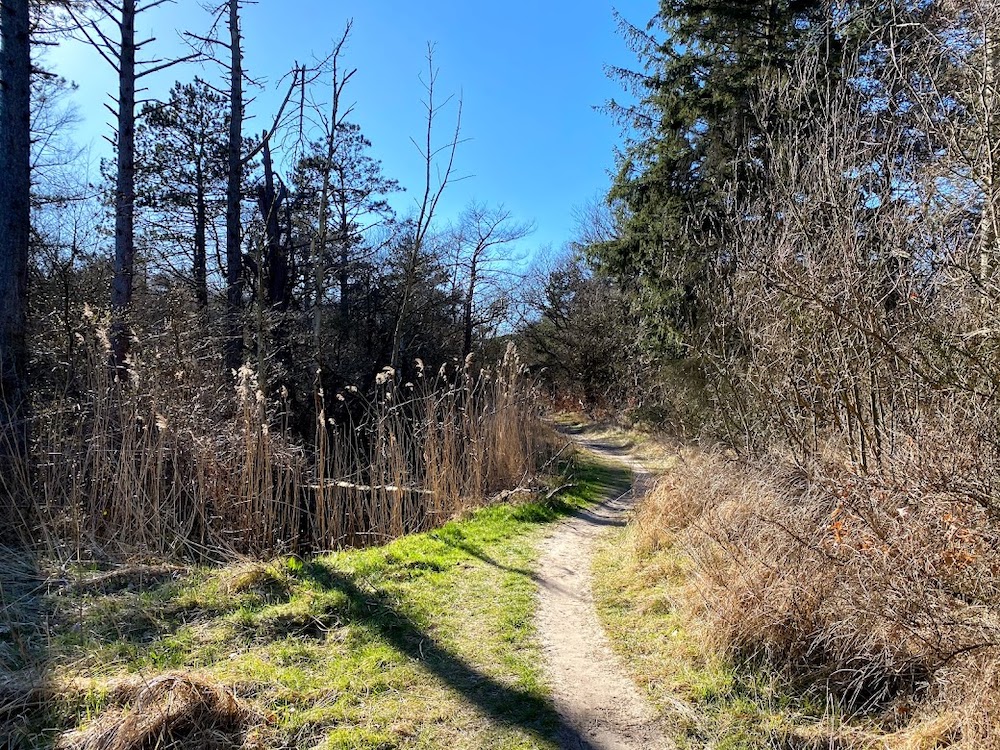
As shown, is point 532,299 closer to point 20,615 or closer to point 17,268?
point 17,268

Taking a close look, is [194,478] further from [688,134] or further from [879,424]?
[688,134]

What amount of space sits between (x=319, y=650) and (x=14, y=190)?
5.38m

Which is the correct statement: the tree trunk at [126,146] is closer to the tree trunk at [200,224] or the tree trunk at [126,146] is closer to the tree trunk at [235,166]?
the tree trunk at [235,166]

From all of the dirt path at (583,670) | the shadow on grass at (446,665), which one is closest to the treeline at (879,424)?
the dirt path at (583,670)

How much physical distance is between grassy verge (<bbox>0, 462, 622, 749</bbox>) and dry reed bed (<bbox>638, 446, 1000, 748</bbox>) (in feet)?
3.99

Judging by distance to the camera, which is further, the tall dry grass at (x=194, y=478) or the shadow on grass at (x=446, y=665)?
the tall dry grass at (x=194, y=478)

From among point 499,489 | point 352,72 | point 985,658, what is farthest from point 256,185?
point 985,658

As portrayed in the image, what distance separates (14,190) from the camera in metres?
5.43

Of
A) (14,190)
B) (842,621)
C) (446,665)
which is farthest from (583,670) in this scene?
(14,190)

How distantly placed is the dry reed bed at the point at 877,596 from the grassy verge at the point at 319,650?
3.99 feet

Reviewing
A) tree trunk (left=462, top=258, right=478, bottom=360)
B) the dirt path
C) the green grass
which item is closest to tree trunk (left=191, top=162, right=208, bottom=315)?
tree trunk (left=462, top=258, right=478, bottom=360)

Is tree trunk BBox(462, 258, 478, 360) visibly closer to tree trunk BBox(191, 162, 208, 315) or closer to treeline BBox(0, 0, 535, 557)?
treeline BBox(0, 0, 535, 557)

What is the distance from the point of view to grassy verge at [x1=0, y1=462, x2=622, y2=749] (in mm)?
2463

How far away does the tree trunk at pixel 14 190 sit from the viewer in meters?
5.25
